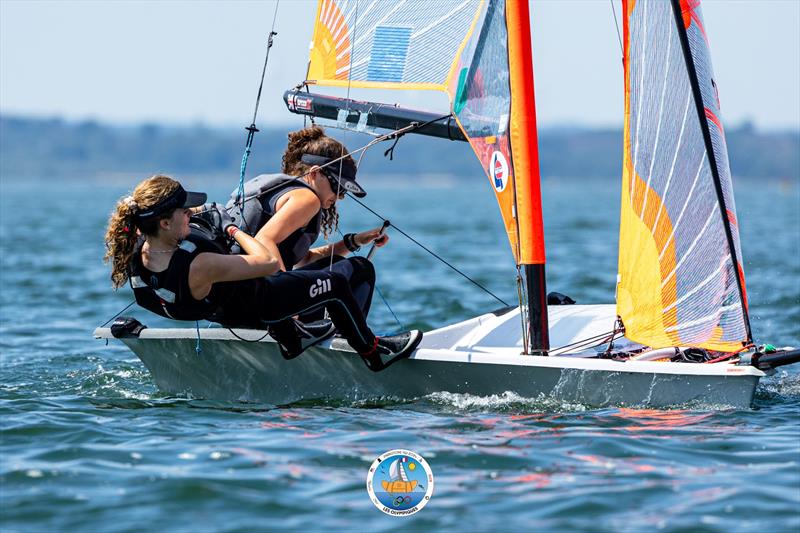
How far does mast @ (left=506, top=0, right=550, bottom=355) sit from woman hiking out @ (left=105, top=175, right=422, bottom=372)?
2.20 feet

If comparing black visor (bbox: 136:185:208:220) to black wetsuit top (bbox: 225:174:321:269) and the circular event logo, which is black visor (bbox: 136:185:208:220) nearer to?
black wetsuit top (bbox: 225:174:321:269)

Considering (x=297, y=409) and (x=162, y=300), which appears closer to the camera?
(x=162, y=300)

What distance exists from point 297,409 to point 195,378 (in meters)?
0.72

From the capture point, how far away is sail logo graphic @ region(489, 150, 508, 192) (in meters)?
5.75

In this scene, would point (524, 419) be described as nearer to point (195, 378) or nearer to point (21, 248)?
point (195, 378)

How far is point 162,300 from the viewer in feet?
17.5

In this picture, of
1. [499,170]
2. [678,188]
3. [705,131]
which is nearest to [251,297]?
[499,170]

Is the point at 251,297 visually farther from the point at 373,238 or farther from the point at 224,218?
Answer: the point at 373,238

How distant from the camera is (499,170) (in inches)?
228

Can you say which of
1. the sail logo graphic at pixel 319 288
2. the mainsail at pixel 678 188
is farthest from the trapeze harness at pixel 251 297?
the mainsail at pixel 678 188

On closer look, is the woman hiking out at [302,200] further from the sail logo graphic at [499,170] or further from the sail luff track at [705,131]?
the sail luff track at [705,131]

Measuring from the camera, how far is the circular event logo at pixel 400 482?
418 cm

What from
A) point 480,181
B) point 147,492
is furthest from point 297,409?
point 480,181

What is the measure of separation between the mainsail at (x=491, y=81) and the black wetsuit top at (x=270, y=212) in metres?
0.88
